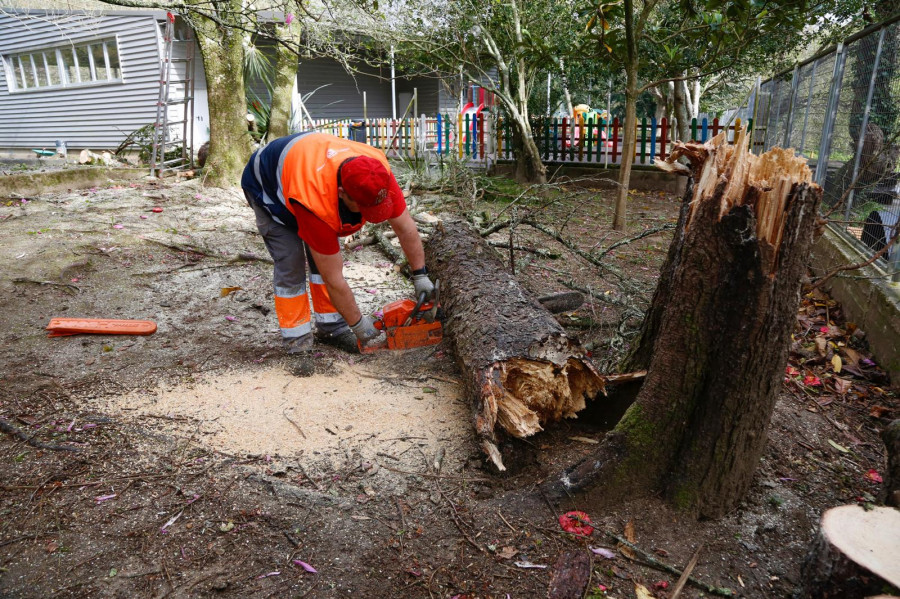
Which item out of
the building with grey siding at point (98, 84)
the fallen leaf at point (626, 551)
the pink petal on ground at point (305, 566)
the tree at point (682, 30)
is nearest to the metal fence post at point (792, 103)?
the tree at point (682, 30)

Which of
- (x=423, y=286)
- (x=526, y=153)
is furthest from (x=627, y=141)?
(x=423, y=286)

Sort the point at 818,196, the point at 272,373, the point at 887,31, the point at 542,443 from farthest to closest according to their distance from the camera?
the point at 887,31, the point at 272,373, the point at 542,443, the point at 818,196

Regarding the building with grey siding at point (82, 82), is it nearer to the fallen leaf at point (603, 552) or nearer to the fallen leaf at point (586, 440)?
the fallen leaf at point (586, 440)

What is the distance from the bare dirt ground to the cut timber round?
11.8 inches

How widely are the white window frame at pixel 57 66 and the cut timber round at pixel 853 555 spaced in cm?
1593

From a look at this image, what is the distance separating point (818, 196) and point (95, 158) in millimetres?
14222

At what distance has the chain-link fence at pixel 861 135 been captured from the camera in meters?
3.98

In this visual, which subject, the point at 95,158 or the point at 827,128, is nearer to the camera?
the point at 827,128

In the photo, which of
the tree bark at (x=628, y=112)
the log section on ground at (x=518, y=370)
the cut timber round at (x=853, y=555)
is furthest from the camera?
the tree bark at (x=628, y=112)

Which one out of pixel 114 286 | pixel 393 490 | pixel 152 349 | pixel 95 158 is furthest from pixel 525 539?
pixel 95 158

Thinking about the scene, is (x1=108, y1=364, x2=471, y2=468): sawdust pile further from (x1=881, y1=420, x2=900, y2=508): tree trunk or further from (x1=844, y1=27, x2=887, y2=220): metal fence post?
(x1=844, y1=27, x2=887, y2=220): metal fence post

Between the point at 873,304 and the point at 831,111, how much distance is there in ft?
8.40

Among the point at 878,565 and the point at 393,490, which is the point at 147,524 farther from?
the point at 878,565

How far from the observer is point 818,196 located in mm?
1858
